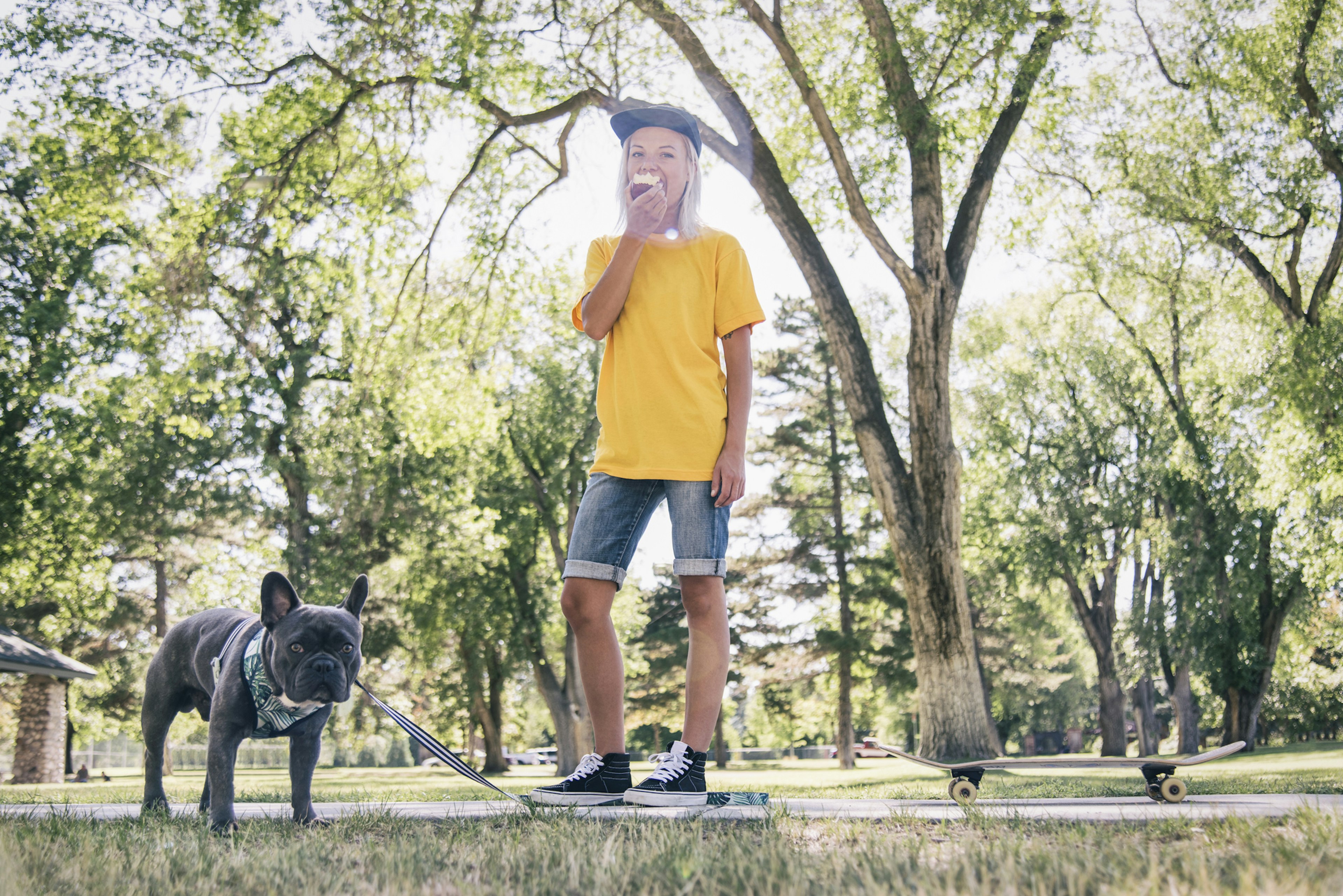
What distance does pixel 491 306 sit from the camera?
12930mm

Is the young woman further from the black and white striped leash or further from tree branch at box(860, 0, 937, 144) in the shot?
tree branch at box(860, 0, 937, 144)

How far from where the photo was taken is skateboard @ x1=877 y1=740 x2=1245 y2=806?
296 centimetres

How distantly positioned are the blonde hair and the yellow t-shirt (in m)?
0.06

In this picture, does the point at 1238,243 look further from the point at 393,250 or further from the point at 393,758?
the point at 393,758

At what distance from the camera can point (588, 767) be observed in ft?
11.5

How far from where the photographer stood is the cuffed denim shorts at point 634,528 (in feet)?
11.6

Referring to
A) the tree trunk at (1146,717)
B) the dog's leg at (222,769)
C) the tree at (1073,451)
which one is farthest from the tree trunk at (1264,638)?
the dog's leg at (222,769)

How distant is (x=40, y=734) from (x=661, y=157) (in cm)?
2265

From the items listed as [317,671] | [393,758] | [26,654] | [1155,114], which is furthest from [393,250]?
[393,758]

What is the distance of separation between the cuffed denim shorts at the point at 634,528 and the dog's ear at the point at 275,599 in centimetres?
100

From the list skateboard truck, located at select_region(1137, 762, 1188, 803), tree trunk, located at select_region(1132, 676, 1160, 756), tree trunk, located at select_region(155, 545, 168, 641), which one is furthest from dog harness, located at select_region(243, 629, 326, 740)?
tree trunk, located at select_region(1132, 676, 1160, 756)

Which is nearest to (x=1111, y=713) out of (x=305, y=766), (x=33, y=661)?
(x=33, y=661)

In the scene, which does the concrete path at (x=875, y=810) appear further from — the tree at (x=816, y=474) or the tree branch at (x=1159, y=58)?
the tree at (x=816, y=474)

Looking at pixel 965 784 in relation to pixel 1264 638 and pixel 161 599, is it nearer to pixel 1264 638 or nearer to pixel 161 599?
pixel 1264 638
